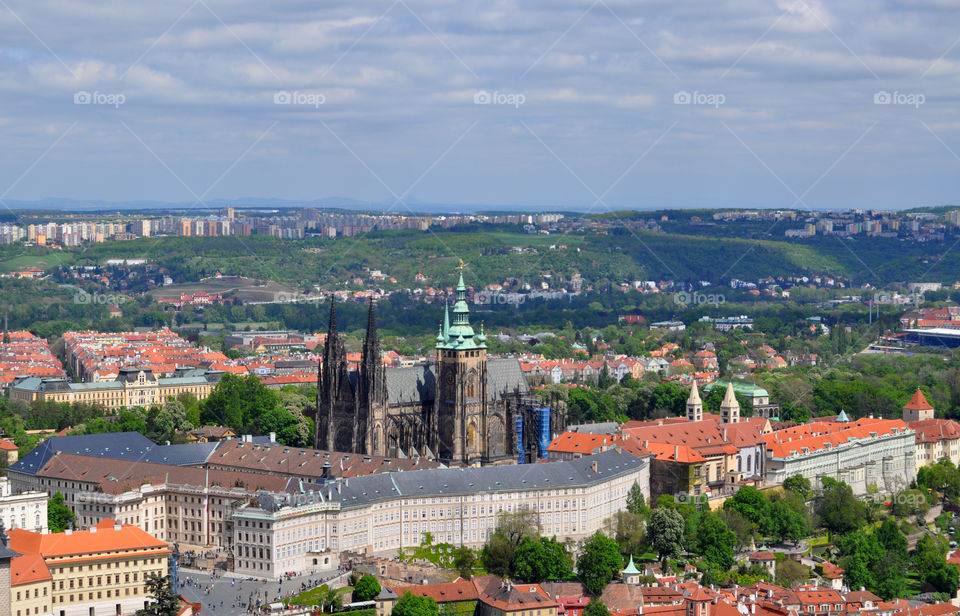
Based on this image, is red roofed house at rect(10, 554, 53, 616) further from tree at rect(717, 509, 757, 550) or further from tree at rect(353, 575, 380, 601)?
tree at rect(717, 509, 757, 550)

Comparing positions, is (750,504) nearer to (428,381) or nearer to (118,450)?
(428,381)

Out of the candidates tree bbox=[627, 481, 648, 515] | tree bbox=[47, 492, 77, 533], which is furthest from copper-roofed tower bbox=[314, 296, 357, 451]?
tree bbox=[627, 481, 648, 515]

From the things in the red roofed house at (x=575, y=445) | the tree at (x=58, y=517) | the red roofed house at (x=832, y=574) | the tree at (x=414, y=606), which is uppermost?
the red roofed house at (x=575, y=445)

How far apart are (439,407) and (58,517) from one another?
27.0 metres

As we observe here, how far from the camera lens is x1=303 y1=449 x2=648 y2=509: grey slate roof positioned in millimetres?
88625

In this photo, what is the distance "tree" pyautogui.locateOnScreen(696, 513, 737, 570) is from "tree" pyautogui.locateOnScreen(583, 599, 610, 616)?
1245 cm

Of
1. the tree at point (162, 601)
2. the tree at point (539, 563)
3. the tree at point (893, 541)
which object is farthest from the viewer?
the tree at point (893, 541)

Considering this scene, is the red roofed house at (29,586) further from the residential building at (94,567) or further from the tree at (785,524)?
the tree at (785,524)

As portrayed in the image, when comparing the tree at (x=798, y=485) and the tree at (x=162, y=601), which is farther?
the tree at (x=798, y=485)

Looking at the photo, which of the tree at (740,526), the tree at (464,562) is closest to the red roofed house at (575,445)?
the tree at (740,526)

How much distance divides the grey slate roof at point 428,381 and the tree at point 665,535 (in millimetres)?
22275

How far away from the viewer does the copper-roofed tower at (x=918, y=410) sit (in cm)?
13175

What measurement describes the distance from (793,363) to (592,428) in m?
75.9

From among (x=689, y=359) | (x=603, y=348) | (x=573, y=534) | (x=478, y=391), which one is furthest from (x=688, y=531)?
(x=603, y=348)
